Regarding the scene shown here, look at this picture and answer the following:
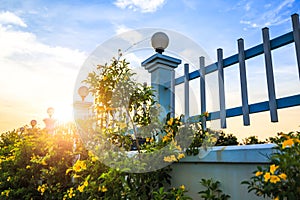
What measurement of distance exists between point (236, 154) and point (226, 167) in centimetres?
13

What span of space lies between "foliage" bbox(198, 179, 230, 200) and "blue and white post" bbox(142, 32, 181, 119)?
45.3 inches

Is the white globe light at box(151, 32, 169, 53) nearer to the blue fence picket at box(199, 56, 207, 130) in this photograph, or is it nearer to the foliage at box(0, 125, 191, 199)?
the blue fence picket at box(199, 56, 207, 130)

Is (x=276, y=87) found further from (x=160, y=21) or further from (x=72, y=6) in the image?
(x=72, y=6)

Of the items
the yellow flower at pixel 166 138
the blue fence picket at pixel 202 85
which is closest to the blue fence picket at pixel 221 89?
the blue fence picket at pixel 202 85

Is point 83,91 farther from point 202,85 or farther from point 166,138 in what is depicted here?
point 166,138

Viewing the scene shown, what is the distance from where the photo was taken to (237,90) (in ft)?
7.57

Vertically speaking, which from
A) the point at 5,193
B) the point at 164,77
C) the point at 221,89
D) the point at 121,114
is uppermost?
the point at 164,77

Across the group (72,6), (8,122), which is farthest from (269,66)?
(8,122)

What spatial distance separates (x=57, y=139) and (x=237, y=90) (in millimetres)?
2362

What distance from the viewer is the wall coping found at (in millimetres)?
1332

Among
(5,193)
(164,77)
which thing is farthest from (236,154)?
(5,193)

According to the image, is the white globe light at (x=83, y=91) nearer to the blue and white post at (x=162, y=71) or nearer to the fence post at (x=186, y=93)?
the blue and white post at (x=162, y=71)

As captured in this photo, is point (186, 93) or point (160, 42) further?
point (160, 42)

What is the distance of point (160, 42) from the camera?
109 inches
